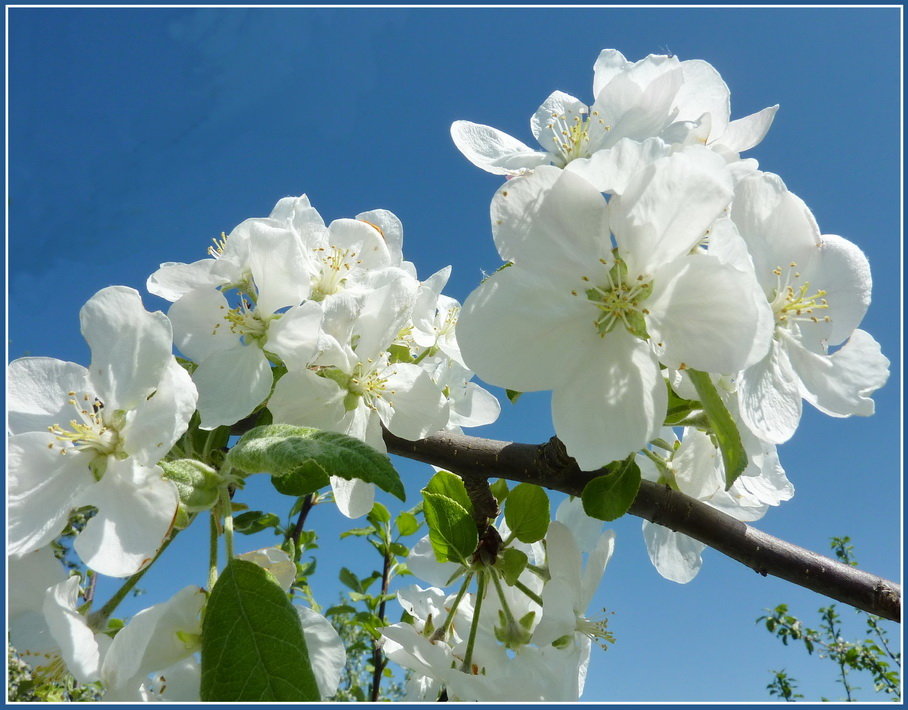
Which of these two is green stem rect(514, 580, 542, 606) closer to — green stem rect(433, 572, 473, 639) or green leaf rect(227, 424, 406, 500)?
green stem rect(433, 572, 473, 639)

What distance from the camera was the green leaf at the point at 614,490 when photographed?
1.37m

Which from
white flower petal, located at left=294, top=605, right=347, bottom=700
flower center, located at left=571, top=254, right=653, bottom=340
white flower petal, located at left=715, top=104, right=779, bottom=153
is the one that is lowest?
white flower petal, located at left=294, top=605, right=347, bottom=700

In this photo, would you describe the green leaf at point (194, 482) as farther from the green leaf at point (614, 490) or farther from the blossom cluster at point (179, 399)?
the green leaf at point (614, 490)

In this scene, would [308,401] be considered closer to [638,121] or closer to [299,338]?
[299,338]

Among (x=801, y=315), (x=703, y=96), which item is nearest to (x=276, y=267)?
(x=703, y=96)

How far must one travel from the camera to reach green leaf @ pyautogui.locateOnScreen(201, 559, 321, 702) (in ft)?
3.80

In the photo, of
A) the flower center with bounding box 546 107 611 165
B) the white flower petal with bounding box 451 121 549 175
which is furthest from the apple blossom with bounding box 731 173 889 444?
the white flower petal with bounding box 451 121 549 175

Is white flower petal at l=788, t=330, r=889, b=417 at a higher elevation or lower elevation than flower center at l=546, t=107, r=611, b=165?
lower

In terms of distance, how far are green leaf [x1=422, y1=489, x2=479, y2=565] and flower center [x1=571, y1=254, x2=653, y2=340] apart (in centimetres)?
52

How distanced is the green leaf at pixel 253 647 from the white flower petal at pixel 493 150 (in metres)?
1.07

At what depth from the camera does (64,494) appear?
1.28 metres

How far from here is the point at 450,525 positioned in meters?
1.55

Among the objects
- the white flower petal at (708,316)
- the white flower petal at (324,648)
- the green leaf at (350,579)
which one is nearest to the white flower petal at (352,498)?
the white flower petal at (324,648)

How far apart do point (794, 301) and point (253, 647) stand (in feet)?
4.14
